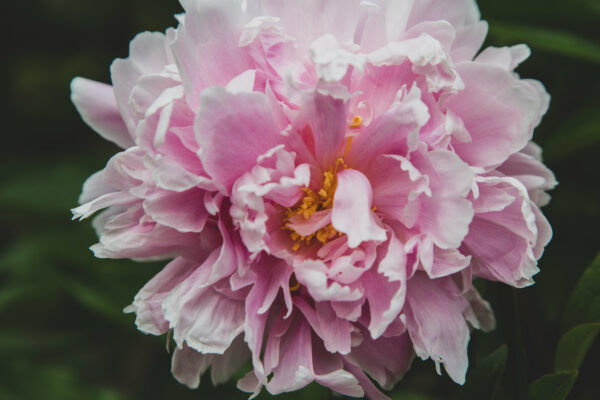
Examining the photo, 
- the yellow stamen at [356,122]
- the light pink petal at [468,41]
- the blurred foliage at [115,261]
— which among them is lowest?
the blurred foliage at [115,261]

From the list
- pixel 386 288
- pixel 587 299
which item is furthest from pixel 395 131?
pixel 587 299

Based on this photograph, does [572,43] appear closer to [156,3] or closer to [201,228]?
[201,228]

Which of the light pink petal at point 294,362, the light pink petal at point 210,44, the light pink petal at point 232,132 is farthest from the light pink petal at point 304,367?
the light pink petal at point 210,44

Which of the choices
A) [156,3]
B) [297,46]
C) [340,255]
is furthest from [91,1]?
[340,255]

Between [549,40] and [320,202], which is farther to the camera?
[549,40]

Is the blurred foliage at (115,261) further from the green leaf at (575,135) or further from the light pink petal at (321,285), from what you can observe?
the light pink petal at (321,285)

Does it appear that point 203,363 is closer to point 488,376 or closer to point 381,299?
point 381,299

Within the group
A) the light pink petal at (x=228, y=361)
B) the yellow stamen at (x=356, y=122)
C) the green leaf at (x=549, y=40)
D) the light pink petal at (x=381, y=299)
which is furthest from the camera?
the green leaf at (x=549, y=40)
